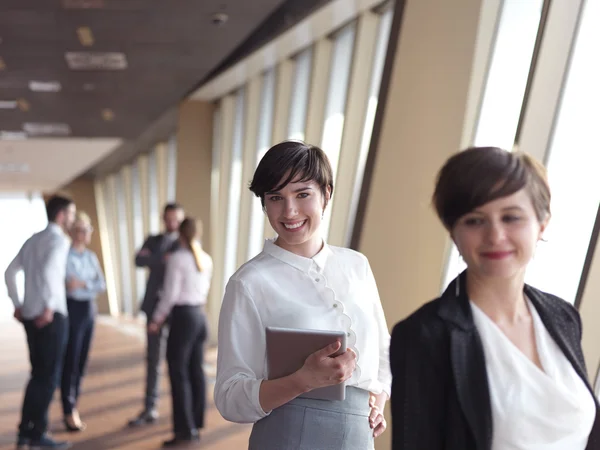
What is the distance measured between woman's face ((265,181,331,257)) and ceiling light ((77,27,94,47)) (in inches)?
272

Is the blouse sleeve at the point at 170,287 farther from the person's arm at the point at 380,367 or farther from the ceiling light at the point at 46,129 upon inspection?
the ceiling light at the point at 46,129

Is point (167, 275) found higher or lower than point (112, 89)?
lower

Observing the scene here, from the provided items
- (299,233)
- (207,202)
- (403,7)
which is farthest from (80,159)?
(299,233)

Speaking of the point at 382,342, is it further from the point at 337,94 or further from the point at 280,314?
the point at 337,94

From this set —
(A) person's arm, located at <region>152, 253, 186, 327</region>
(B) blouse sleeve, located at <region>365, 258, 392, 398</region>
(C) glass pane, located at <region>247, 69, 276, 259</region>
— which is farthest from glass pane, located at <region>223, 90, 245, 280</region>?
(B) blouse sleeve, located at <region>365, 258, 392, 398</region>

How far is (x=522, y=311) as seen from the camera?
1.65 m

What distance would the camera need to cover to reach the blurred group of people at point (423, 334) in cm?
153

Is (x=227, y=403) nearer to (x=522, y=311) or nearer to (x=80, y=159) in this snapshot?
(x=522, y=311)

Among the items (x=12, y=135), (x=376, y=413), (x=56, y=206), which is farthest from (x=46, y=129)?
(x=376, y=413)

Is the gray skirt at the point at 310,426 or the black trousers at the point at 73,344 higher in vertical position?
the gray skirt at the point at 310,426

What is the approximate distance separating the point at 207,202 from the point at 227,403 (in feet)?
35.6

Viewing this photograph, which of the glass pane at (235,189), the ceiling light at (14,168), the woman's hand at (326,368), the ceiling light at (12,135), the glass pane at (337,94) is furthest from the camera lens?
the ceiling light at (14,168)

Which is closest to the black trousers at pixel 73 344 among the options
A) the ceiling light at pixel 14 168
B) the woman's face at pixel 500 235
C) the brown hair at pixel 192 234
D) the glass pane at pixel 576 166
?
the brown hair at pixel 192 234

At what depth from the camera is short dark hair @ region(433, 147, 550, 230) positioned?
1.53m
